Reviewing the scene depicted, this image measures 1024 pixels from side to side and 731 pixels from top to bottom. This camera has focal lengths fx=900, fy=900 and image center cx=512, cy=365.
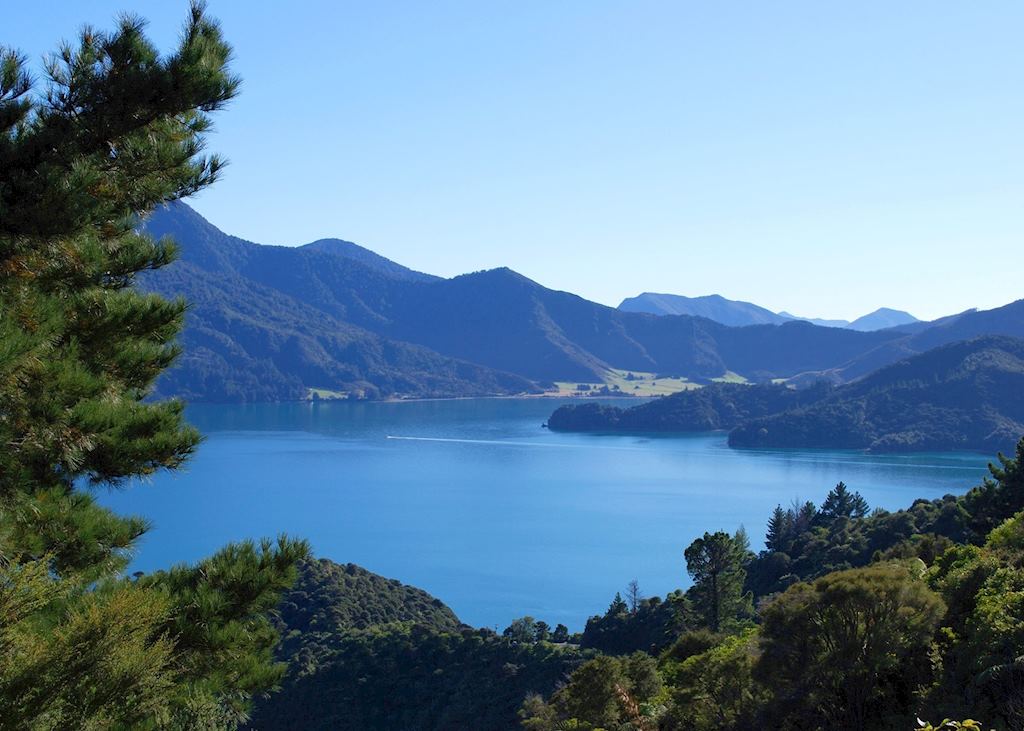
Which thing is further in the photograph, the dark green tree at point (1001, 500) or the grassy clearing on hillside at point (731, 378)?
the grassy clearing on hillside at point (731, 378)

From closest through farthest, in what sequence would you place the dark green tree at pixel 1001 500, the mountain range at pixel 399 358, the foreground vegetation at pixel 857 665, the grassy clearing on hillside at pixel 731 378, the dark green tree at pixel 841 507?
the foreground vegetation at pixel 857 665 < the dark green tree at pixel 1001 500 < the dark green tree at pixel 841 507 < the mountain range at pixel 399 358 < the grassy clearing on hillside at pixel 731 378

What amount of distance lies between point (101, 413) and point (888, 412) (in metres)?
99.7

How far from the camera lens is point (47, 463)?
520 centimetres

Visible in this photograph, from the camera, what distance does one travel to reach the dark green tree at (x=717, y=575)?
20.1 m

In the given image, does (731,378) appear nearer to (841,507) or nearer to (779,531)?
(841,507)

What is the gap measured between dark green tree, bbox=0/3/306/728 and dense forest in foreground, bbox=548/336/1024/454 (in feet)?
290

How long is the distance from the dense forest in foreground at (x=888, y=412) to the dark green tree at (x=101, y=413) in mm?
88379

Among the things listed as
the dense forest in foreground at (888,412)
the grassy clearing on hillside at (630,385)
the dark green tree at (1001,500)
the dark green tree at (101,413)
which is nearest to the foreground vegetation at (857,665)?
the dark green tree at (101,413)

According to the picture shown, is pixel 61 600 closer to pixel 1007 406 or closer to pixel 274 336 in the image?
pixel 1007 406

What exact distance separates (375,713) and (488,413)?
109620 millimetres

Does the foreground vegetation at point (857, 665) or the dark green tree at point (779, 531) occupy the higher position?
the foreground vegetation at point (857, 665)

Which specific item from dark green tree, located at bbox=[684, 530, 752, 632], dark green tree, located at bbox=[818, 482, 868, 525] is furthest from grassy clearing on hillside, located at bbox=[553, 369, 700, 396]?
dark green tree, located at bbox=[684, 530, 752, 632]

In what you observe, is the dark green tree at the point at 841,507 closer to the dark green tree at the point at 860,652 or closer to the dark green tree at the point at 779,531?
the dark green tree at the point at 779,531

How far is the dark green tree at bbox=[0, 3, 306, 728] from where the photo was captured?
379 centimetres
